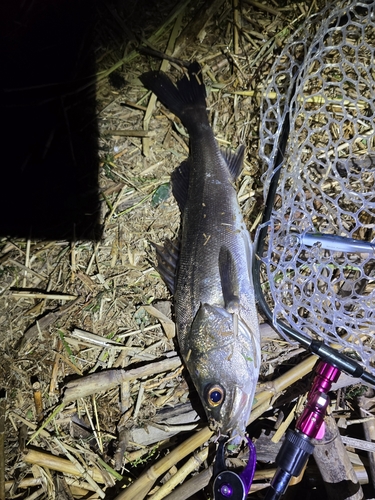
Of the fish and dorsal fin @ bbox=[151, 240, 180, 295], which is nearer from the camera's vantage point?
the fish

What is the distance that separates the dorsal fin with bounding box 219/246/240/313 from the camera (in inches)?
98.8

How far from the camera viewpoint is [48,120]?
10.4ft

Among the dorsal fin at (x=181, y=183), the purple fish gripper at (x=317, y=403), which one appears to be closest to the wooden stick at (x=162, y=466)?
the purple fish gripper at (x=317, y=403)

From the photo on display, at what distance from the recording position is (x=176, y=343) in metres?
2.95

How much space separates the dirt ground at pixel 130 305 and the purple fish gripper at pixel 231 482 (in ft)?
0.83

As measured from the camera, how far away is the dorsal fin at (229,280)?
2.51 metres

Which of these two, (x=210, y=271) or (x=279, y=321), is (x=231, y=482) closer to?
(x=279, y=321)

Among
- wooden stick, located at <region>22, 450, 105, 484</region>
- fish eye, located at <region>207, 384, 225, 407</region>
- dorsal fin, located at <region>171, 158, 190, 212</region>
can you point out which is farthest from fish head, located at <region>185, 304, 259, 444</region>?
wooden stick, located at <region>22, 450, 105, 484</region>

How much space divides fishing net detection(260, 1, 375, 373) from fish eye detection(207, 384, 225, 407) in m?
0.55

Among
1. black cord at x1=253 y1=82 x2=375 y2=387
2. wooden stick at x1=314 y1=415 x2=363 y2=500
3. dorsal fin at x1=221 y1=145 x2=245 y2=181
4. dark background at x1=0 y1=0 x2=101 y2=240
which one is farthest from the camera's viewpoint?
dark background at x1=0 y1=0 x2=101 y2=240

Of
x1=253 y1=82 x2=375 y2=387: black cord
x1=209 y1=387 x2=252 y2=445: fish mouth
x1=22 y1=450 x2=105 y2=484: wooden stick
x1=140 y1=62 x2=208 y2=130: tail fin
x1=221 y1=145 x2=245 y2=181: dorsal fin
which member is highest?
x1=140 y1=62 x2=208 y2=130: tail fin

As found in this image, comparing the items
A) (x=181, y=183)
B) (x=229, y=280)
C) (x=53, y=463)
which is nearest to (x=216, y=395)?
(x=229, y=280)

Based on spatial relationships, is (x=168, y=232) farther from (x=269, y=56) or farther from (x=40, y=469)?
(x=40, y=469)

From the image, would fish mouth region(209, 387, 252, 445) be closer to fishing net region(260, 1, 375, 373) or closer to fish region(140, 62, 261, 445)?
fish region(140, 62, 261, 445)
